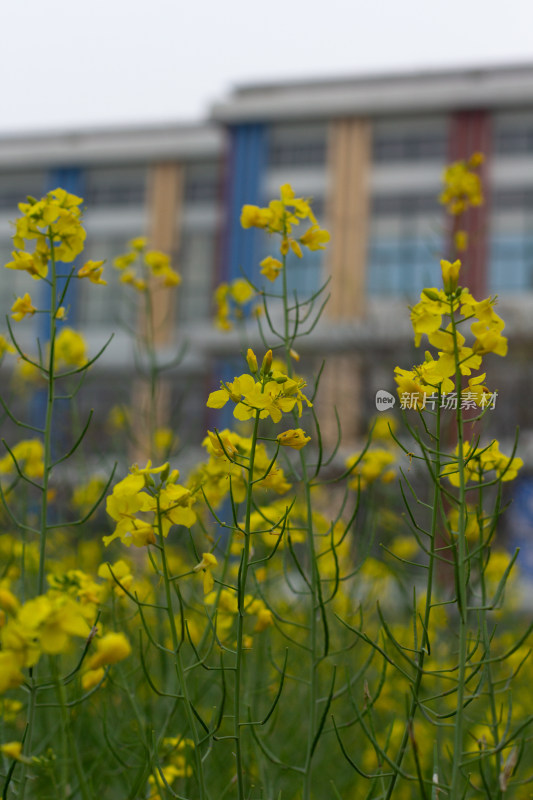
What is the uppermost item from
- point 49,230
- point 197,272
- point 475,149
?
point 475,149

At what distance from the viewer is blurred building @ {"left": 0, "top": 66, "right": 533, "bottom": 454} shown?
18953 millimetres

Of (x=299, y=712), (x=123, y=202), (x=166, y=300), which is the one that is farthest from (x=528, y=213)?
(x=299, y=712)

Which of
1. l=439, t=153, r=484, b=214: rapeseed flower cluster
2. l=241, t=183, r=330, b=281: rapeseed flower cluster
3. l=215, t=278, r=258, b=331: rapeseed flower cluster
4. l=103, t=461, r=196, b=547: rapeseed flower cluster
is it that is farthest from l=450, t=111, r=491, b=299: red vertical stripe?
l=103, t=461, r=196, b=547: rapeseed flower cluster

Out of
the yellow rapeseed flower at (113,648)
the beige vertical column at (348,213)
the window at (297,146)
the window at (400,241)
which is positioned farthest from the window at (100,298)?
the yellow rapeseed flower at (113,648)

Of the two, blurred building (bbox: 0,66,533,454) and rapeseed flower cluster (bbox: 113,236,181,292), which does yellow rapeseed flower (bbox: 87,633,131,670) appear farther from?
blurred building (bbox: 0,66,533,454)

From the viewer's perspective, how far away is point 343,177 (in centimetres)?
2005

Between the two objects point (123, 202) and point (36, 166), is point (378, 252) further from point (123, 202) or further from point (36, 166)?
point (36, 166)

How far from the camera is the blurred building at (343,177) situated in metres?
19.0

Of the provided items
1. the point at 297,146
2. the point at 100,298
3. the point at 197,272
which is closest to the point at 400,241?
the point at 297,146

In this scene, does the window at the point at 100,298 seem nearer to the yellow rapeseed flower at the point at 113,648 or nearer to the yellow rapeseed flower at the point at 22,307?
the yellow rapeseed flower at the point at 22,307

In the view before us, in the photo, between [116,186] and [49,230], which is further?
[116,186]

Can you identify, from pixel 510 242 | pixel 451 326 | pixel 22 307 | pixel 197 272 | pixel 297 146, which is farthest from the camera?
pixel 197 272

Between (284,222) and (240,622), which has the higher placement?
(284,222)

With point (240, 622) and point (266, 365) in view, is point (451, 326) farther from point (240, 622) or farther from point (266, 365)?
point (240, 622)
